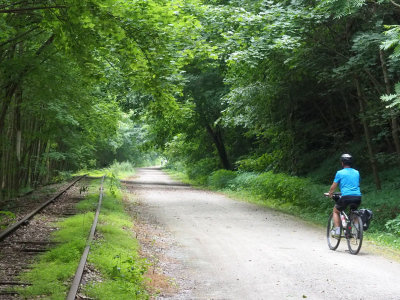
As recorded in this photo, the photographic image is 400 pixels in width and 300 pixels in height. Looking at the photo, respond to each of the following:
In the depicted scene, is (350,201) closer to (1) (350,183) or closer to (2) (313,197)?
(1) (350,183)

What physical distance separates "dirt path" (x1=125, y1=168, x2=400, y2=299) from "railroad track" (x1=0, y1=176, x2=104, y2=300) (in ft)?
7.47

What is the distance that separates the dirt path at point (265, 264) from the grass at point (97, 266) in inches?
25.8

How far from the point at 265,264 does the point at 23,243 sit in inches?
191

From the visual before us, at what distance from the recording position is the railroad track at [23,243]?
21.5ft

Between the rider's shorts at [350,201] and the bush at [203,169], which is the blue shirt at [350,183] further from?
the bush at [203,169]

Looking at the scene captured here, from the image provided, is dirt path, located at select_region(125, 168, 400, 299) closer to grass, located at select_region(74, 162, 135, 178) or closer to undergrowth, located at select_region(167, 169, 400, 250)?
undergrowth, located at select_region(167, 169, 400, 250)

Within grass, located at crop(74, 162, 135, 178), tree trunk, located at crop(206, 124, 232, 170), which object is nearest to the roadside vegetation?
tree trunk, located at crop(206, 124, 232, 170)

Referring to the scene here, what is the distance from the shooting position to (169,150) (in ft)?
150

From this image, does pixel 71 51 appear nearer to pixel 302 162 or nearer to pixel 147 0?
pixel 147 0

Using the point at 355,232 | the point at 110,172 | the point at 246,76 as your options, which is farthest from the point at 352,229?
the point at 110,172

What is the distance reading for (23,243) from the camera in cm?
922

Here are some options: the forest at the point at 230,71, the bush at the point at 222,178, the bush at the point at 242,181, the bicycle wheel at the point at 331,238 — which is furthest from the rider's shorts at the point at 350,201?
the bush at the point at 222,178

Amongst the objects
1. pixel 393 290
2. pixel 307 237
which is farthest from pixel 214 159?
pixel 393 290

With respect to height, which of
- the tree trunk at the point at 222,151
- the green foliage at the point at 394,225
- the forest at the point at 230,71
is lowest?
the green foliage at the point at 394,225
